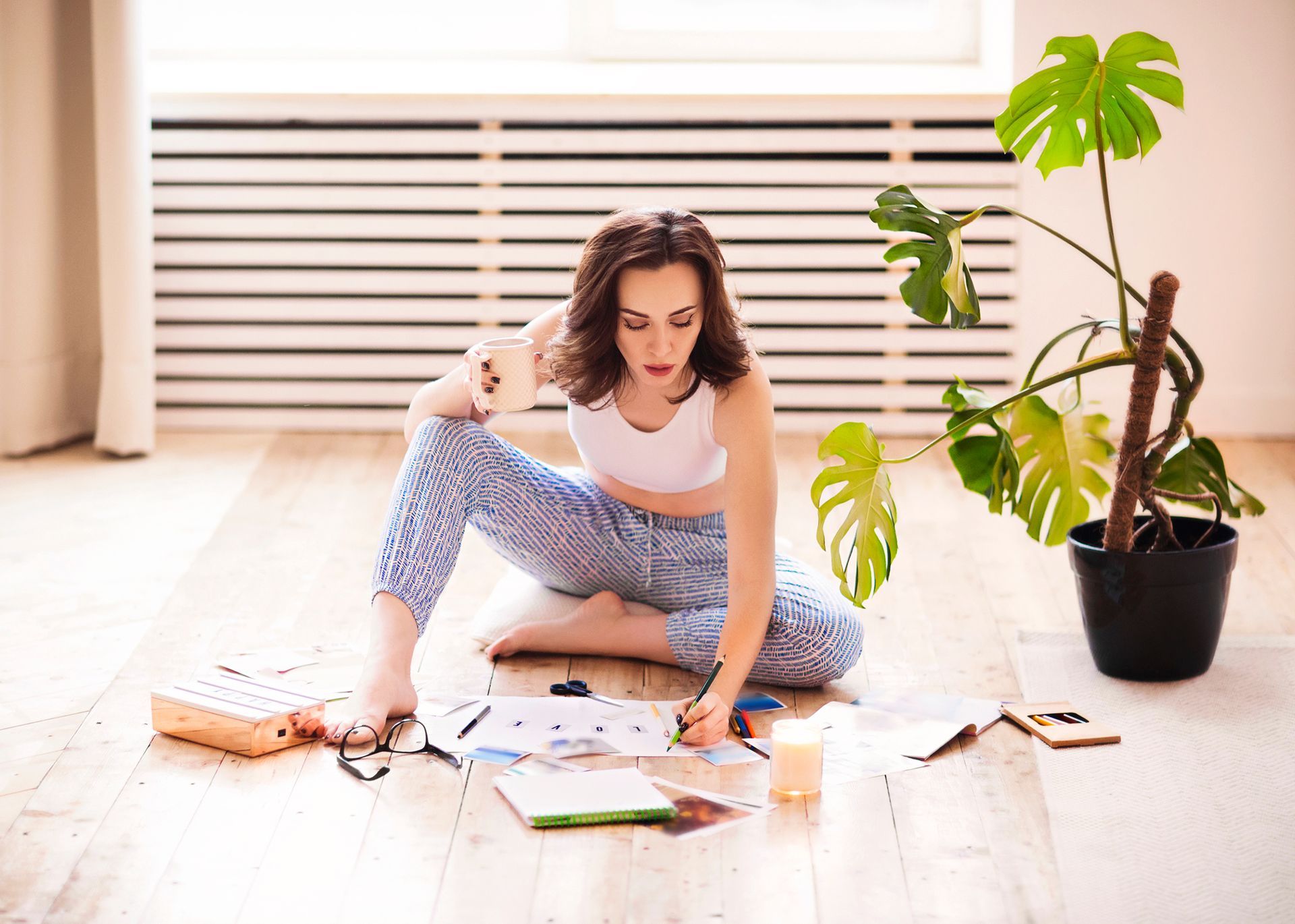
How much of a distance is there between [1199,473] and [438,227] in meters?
2.03

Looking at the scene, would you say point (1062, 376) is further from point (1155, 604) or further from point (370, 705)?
point (370, 705)

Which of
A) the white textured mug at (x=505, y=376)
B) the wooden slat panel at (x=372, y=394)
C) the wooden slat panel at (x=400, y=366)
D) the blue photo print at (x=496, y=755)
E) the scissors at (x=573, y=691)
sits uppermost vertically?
the white textured mug at (x=505, y=376)

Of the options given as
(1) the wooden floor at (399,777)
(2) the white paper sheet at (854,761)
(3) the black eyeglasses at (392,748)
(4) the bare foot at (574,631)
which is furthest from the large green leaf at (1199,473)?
(3) the black eyeglasses at (392,748)

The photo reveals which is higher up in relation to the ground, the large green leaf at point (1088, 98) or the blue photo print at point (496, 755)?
the large green leaf at point (1088, 98)

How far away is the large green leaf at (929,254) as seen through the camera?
1.88 metres

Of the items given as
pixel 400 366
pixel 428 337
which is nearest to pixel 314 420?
pixel 400 366

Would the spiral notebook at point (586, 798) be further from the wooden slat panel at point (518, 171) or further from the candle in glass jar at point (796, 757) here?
the wooden slat panel at point (518, 171)

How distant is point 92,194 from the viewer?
3383 mm

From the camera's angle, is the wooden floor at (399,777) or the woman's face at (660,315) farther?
the woman's face at (660,315)

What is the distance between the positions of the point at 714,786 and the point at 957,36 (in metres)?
2.50

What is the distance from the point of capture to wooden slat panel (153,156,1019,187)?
3.37 metres

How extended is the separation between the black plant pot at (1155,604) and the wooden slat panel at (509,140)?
1629 millimetres

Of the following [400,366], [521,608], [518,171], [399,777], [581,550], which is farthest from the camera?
[400,366]

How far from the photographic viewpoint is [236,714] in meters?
1.73
